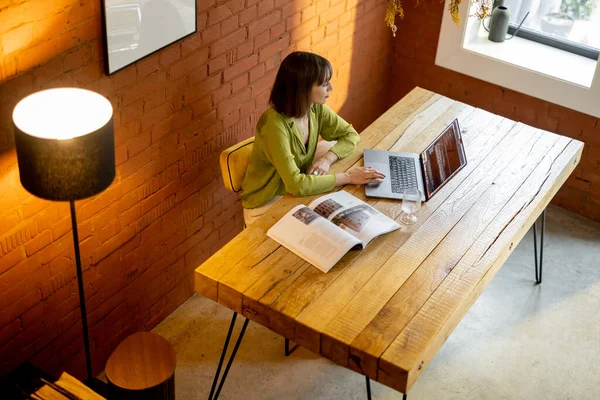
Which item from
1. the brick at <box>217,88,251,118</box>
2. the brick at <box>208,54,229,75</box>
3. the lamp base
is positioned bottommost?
the lamp base

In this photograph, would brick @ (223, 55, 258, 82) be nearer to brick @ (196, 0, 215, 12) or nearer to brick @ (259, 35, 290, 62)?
brick @ (259, 35, 290, 62)

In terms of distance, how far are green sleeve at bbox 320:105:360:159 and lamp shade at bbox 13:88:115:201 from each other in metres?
1.24

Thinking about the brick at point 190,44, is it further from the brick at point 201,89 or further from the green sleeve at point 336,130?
the green sleeve at point 336,130

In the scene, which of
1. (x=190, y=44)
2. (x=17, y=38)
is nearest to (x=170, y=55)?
(x=190, y=44)

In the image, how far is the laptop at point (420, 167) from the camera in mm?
3203

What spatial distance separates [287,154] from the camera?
3162mm

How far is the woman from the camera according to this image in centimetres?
313

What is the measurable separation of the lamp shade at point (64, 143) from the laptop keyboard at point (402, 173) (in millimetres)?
1238

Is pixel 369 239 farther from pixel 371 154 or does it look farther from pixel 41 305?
pixel 41 305

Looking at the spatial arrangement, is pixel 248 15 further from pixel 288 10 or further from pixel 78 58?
pixel 78 58

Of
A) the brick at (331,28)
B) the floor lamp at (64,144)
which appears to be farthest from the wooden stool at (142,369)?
the brick at (331,28)

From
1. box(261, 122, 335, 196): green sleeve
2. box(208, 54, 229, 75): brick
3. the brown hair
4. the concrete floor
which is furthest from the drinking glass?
box(208, 54, 229, 75): brick

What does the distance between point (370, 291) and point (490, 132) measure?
1.29 meters

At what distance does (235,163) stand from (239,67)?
445mm
